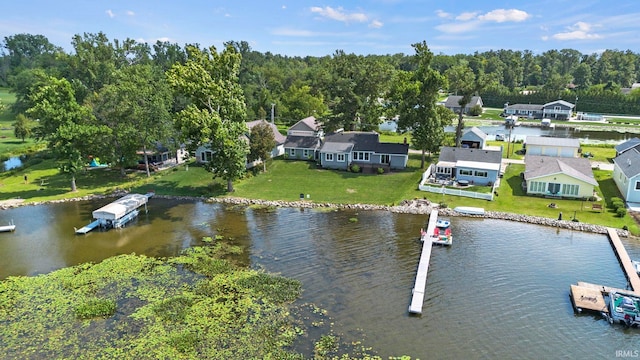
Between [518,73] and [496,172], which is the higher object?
[518,73]

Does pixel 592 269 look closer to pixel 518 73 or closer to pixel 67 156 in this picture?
pixel 67 156

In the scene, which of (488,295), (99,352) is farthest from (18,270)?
(488,295)

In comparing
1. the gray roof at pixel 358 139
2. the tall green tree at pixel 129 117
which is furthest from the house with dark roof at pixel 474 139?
the tall green tree at pixel 129 117

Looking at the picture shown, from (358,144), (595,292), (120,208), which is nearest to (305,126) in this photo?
(358,144)

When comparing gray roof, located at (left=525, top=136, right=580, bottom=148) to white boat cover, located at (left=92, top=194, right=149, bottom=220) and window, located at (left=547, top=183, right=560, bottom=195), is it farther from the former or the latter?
white boat cover, located at (left=92, top=194, right=149, bottom=220)

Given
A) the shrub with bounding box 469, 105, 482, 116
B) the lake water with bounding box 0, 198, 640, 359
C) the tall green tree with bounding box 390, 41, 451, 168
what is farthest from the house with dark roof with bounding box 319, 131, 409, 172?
the shrub with bounding box 469, 105, 482, 116

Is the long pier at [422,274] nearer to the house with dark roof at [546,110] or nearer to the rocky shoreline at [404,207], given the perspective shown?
the rocky shoreline at [404,207]

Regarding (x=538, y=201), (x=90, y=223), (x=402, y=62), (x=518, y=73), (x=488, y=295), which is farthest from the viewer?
(x=402, y=62)
